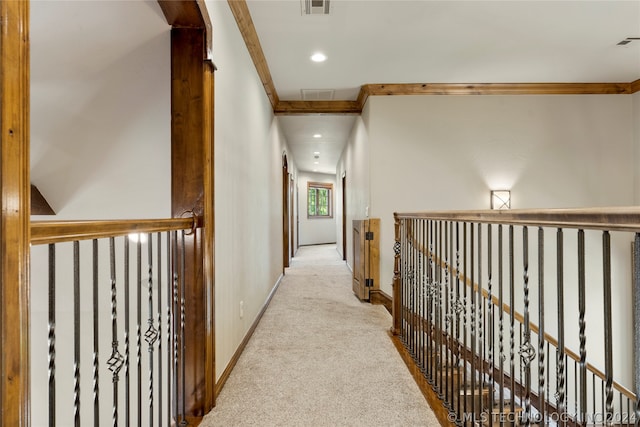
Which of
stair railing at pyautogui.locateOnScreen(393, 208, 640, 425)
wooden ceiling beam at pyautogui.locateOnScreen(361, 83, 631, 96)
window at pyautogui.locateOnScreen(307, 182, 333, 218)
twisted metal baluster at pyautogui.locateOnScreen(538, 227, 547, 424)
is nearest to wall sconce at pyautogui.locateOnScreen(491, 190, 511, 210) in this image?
stair railing at pyautogui.locateOnScreen(393, 208, 640, 425)

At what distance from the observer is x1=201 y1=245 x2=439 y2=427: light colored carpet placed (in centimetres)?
171

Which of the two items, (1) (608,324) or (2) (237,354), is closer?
(1) (608,324)

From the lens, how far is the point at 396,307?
282 cm

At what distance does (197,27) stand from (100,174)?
1.01 meters

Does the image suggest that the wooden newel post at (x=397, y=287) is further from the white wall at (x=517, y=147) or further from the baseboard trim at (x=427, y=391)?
the white wall at (x=517, y=147)

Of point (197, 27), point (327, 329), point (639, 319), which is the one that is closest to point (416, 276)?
point (327, 329)

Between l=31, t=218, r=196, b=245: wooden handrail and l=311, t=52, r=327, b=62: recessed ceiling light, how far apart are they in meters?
2.57

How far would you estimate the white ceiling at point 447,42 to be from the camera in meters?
2.60

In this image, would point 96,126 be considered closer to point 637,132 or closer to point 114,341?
point 114,341

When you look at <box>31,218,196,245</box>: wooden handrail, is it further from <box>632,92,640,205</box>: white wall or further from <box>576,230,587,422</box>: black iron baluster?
<box>632,92,640,205</box>: white wall

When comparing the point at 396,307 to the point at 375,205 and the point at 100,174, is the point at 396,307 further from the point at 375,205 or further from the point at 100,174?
the point at 100,174

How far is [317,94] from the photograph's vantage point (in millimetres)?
4402

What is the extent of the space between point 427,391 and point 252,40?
2.89 m

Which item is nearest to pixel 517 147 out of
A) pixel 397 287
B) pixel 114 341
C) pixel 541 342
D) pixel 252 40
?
pixel 397 287
